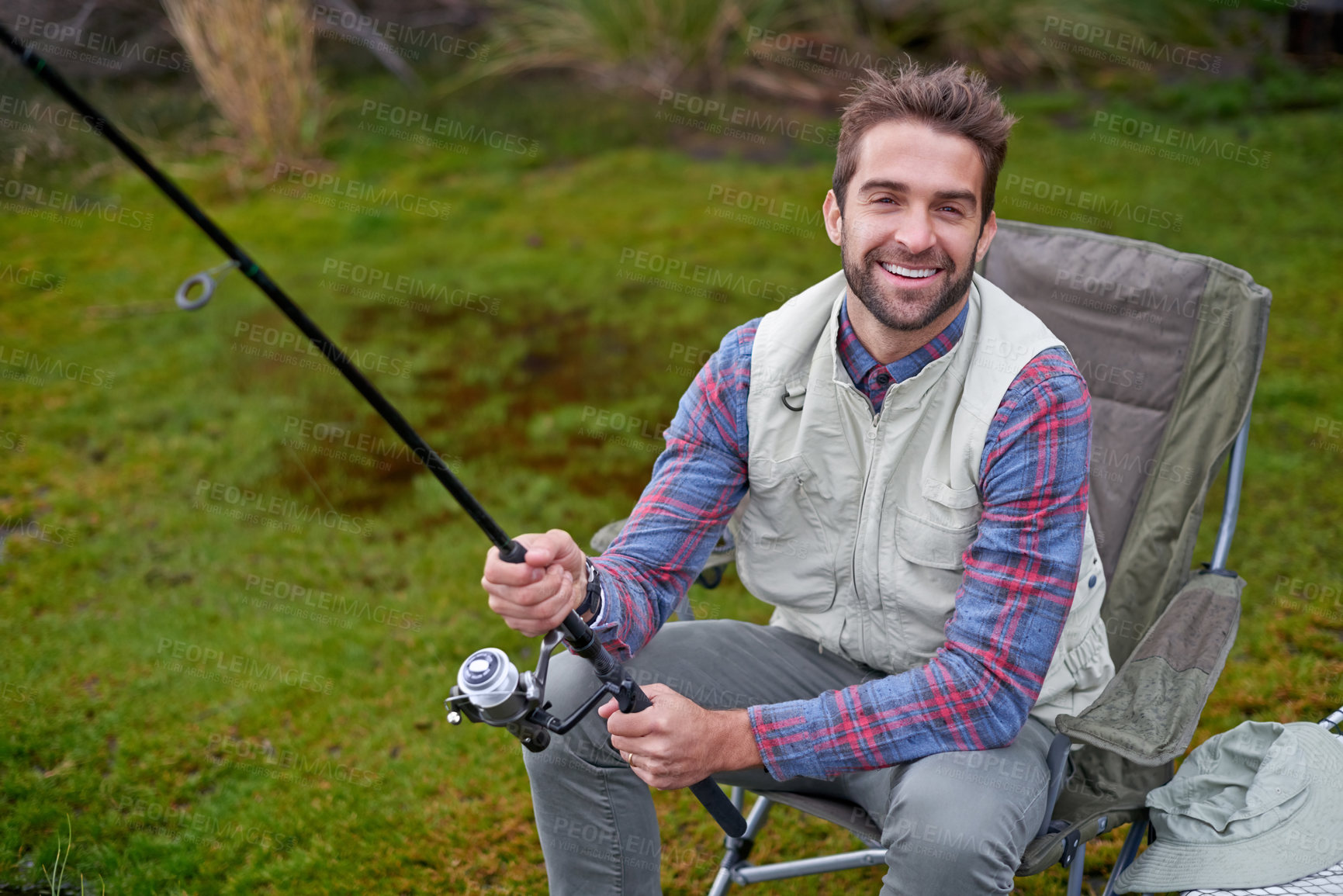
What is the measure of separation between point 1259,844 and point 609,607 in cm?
103

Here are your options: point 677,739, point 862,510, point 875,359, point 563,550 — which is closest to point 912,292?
point 875,359

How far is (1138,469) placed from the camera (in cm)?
215

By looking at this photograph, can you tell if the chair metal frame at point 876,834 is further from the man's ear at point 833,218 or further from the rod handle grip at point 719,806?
the man's ear at point 833,218

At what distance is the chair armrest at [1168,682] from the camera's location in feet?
5.23

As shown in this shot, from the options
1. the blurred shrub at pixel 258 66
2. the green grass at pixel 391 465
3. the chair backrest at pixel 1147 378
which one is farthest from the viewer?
the blurred shrub at pixel 258 66

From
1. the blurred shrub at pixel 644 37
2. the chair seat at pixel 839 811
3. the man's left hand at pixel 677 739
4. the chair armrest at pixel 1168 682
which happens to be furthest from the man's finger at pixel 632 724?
the blurred shrub at pixel 644 37

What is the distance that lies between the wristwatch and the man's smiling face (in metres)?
0.63

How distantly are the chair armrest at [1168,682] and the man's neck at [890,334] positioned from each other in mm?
638

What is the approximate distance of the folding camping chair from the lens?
1759mm

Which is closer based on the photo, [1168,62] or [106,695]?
[106,695]

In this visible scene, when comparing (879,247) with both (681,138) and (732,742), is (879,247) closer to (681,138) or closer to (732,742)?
(732,742)

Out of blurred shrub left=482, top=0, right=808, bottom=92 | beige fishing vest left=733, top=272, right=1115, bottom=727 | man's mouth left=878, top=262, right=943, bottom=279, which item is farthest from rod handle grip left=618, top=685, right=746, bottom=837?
blurred shrub left=482, top=0, right=808, bottom=92

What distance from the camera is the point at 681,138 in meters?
6.74

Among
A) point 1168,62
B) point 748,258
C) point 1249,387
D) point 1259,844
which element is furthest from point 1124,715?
point 1168,62
